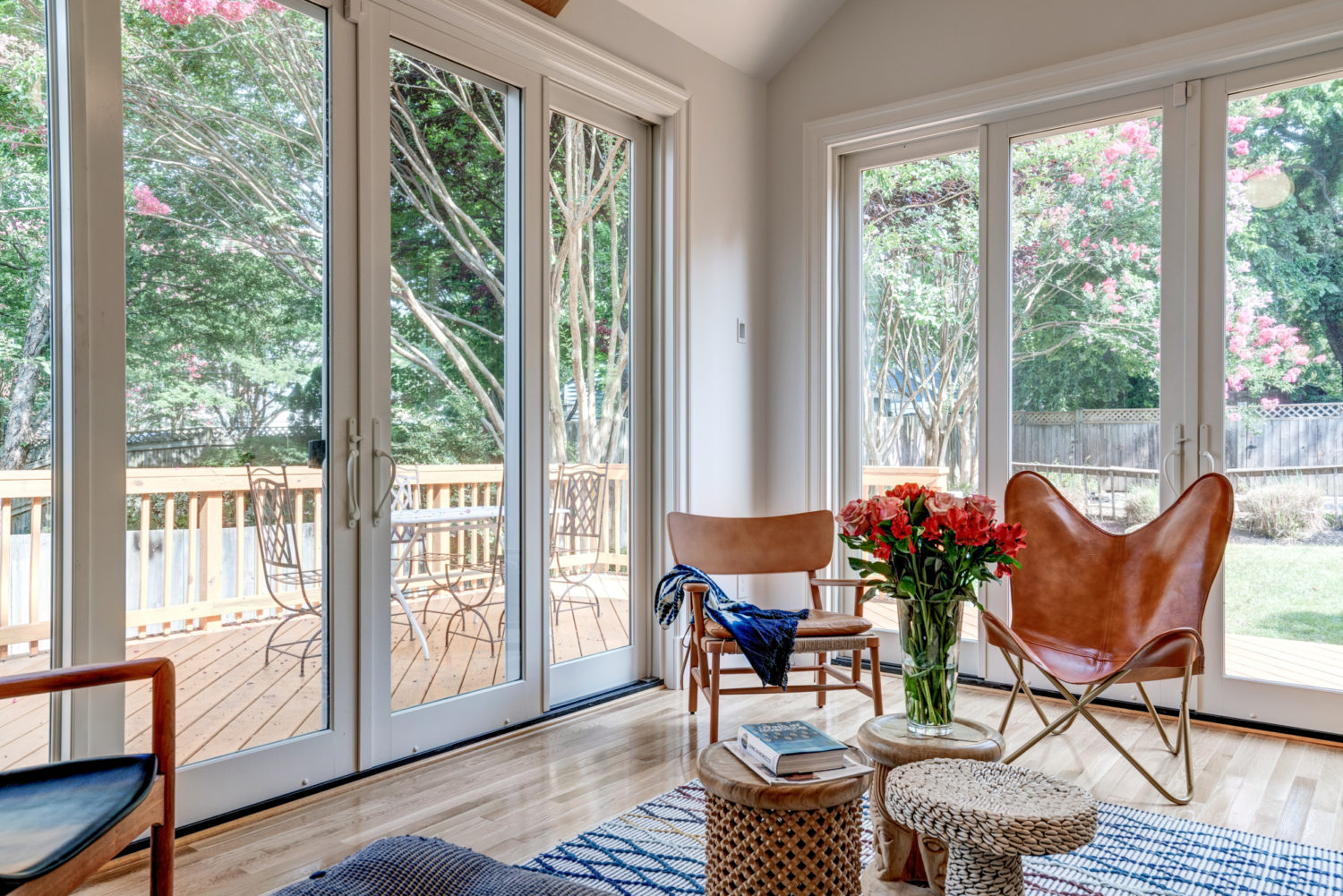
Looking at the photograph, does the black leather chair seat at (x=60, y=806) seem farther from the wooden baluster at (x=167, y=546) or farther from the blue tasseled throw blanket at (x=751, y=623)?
the blue tasseled throw blanket at (x=751, y=623)

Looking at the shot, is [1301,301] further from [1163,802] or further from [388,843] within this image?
[388,843]

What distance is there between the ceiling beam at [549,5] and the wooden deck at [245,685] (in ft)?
6.98

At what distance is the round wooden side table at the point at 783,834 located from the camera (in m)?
1.75

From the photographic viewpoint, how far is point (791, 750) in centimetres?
181

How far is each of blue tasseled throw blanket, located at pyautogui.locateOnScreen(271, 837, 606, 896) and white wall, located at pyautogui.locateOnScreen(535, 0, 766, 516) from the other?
8.78 ft

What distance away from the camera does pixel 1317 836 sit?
2.34m

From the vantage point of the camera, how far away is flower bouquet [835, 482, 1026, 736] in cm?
209

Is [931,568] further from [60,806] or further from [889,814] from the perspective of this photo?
[60,806]

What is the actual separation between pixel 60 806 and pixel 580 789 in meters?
1.47

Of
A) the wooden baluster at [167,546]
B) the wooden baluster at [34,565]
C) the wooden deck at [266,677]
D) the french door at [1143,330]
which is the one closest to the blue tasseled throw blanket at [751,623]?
the wooden deck at [266,677]

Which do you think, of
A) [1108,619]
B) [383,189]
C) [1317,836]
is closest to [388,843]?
[383,189]

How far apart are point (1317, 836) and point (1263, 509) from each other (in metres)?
1.30

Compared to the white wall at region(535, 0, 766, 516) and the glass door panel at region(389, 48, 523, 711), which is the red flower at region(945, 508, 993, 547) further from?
the white wall at region(535, 0, 766, 516)

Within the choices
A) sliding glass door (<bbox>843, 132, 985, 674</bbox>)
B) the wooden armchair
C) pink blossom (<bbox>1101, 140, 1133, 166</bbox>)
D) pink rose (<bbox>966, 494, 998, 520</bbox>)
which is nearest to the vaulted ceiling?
sliding glass door (<bbox>843, 132, 985, 674</bbox>)
